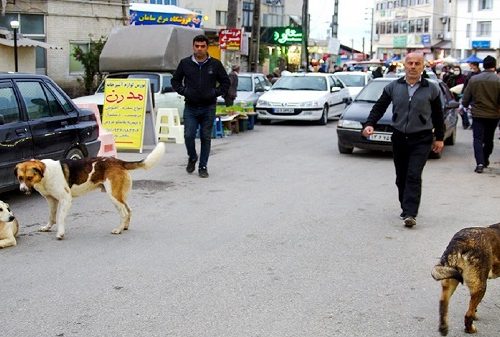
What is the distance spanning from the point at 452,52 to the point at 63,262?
75854 mm

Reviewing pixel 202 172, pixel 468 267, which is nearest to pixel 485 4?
pixel 202 172

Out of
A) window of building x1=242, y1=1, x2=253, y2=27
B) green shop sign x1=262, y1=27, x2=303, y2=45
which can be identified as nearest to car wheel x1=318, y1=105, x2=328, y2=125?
green shop sign x1=262, y1=27, x2=303, y2=45

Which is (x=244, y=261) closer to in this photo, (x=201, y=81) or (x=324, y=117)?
(x=201, y=81)

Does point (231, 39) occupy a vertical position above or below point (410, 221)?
above

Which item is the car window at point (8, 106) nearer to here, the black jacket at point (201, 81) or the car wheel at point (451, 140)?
the black jacket at point (201, 81)

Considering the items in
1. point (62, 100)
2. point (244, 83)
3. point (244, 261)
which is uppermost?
point (244, 83)

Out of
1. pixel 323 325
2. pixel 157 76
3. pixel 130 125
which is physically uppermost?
pixel 157 76

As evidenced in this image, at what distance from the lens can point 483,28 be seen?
6938 centimetres

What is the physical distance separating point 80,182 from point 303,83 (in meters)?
14.5

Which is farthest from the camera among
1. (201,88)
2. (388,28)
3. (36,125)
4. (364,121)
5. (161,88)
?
(388,28)

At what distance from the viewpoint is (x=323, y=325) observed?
14.8 feet

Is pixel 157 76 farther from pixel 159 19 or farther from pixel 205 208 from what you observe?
pixel 159 19

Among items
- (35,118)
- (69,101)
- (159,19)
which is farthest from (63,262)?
(159,19)

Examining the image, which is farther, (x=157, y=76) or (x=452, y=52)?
(x=452, y=52)
